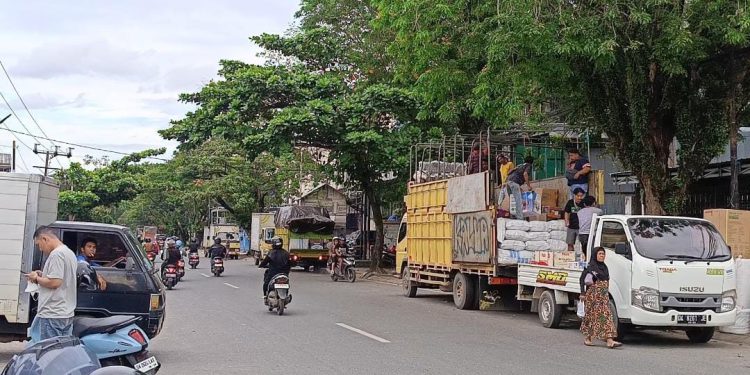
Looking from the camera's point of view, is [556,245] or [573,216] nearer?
[573,216]

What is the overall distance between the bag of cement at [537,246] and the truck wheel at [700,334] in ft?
11.8

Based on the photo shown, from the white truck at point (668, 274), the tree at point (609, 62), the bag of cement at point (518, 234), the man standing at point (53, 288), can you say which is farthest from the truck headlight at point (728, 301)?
the man standing at point (53, 288)

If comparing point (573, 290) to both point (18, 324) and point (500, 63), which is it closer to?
point (500, 63)

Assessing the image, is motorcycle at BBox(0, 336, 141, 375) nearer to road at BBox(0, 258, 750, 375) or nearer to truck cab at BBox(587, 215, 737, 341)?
road at BBox(0, 258, 750, 375)

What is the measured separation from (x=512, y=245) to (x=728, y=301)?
4.69 meters

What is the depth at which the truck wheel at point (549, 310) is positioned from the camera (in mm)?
13266

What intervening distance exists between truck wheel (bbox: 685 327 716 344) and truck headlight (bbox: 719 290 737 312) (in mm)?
538

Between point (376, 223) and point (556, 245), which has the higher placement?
point (376, 223)

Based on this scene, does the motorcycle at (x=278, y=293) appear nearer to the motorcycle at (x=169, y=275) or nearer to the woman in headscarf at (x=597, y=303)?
the woman in headscarf at (x=597, y=303)

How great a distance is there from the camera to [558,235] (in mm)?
15234

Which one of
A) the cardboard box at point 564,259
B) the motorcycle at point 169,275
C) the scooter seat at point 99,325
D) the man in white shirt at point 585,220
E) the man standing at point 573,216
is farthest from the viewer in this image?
the motorcycle at point 169,275

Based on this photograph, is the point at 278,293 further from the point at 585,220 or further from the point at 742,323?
the point at 742,323

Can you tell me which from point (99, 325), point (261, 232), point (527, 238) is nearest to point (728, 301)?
point (527, 238)

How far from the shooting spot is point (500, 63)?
14438mm
